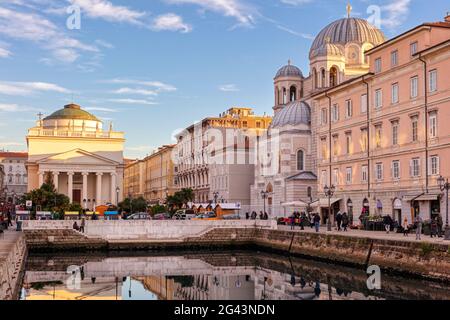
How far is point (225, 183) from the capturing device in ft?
301

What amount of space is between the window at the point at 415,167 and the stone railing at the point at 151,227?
43.0 feet

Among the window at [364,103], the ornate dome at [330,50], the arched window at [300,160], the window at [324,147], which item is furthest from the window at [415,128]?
the ornate dome at [330,50]

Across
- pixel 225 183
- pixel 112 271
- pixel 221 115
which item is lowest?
pixel 112 271

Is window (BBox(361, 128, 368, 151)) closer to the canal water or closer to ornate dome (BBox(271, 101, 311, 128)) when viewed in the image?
the canal water

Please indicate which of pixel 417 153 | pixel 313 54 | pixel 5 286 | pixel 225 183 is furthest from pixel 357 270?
pixel 225 183

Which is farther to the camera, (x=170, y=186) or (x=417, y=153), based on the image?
(x=170, y=186)

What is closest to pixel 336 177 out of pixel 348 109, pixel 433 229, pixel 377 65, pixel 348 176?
pixel 348 176

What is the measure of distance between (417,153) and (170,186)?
83.3m

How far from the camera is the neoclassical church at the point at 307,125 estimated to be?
70.4 meters

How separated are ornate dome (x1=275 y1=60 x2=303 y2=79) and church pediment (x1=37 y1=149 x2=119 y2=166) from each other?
1479 inches

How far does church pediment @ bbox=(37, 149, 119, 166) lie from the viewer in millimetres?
105562

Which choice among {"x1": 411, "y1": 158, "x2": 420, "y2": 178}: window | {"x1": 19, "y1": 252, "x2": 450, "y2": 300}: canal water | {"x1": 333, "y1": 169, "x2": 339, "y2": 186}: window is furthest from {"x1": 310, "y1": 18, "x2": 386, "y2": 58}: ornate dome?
{"x1": 19, "y1": 252, "x2": 450, "y2": 300}: canal water

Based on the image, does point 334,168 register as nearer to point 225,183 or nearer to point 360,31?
point 360,31
